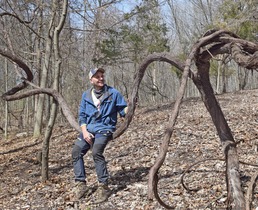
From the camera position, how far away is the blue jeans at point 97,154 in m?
4.68

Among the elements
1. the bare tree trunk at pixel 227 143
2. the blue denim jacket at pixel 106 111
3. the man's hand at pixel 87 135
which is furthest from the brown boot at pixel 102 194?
the bare tree trunk at pixel 227 143

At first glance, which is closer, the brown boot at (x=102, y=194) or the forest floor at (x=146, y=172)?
the forest floor at (x=146, y=172)

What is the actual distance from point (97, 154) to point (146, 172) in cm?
134

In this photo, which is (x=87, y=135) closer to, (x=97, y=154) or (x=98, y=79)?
(x=97, y=154)

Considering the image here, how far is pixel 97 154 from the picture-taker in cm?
469

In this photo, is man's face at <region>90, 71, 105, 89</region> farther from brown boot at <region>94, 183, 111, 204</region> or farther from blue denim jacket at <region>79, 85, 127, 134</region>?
brown boot at <region>94, 183, 111, 204</region>

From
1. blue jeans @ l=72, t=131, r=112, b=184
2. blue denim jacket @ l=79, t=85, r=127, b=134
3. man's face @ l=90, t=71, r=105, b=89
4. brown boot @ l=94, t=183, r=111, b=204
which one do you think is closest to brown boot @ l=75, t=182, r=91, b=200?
blue jeans @ l=72, t=131, r=112, b=184

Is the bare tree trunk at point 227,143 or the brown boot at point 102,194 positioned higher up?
the bare tree trunk at point 227,143

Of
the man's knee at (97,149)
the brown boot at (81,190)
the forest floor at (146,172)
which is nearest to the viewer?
the forest floor at (146,172)

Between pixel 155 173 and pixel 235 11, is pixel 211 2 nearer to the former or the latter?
pixel 235 11

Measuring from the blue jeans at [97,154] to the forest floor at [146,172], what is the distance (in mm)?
359

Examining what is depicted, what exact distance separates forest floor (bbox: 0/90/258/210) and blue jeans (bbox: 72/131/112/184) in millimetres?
359

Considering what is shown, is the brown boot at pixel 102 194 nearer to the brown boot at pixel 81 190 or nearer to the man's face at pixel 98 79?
the brown boot at pixel 81 190

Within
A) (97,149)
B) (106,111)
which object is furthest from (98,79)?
(97,149)
